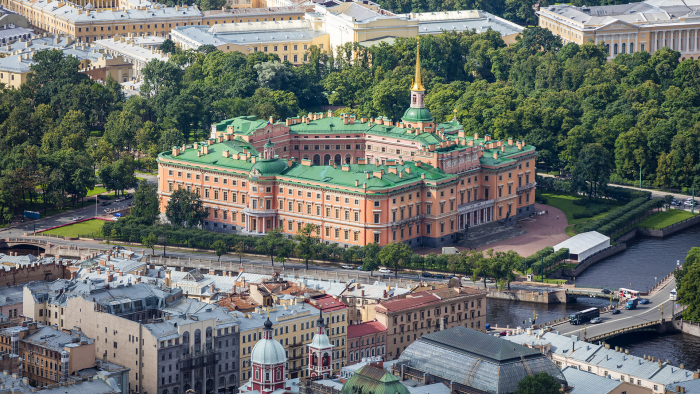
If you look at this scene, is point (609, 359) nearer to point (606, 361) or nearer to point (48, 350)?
point (606, 361)

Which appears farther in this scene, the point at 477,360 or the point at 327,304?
the point at 327,304

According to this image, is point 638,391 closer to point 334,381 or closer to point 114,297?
point 334,381

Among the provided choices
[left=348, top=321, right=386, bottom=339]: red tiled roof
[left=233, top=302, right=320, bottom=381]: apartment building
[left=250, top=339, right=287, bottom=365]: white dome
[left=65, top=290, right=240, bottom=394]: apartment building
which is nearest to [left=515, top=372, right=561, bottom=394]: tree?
[left=250, top=339, right=287, bottom=365]: white dome

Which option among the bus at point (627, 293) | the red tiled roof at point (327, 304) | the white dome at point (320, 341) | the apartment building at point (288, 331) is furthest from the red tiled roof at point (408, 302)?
the bus at point (627, 293)

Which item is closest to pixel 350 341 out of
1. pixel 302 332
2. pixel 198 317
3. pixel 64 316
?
pixel 302 332

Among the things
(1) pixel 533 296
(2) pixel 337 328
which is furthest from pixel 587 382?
(1) pixel 533 296

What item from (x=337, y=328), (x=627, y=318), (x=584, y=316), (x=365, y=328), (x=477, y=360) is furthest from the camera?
(x=627, y=318)

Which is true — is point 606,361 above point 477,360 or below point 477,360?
below
